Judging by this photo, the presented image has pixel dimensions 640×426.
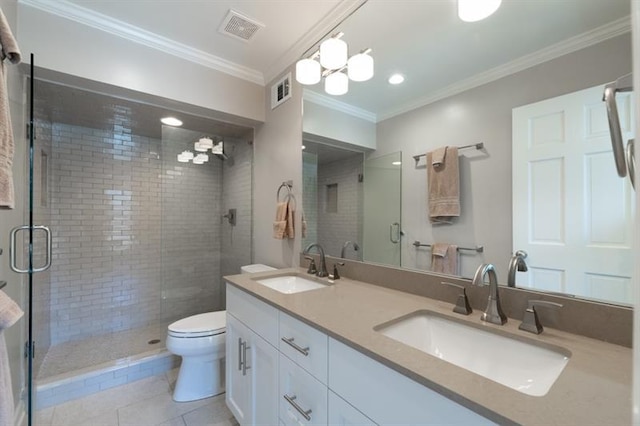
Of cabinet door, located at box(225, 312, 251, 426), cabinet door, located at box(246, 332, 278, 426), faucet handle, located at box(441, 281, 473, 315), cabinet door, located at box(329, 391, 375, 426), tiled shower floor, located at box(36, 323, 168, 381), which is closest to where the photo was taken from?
cabinet door, located at box(329, 391, 375, 426)

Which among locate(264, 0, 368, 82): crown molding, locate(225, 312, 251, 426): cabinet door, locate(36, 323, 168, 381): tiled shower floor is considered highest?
locate(264, 0, 368, 82): crown molding

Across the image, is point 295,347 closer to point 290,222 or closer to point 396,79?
point 290,222

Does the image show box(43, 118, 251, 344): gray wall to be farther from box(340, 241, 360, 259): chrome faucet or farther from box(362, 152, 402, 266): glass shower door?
box(362, 152, 402, 266): glass shower door

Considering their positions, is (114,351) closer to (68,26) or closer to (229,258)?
(229,258)

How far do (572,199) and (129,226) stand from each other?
3.57 m

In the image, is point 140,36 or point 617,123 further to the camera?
point 140,36

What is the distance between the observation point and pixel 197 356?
187cm

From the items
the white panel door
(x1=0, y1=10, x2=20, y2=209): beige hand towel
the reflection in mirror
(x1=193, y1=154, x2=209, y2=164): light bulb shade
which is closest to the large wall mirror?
the white panel door

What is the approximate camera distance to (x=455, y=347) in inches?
38.2


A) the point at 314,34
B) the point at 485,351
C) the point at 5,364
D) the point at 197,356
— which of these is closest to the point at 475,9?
the point at 314,34

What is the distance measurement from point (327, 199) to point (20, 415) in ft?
7.18

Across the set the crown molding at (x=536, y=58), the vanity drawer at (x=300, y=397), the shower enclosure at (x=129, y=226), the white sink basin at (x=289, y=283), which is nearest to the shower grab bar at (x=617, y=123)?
the crown molding at (x=536, y=58)

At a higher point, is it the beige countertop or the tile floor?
the beige countertop

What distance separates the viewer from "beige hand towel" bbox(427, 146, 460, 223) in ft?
4.07
